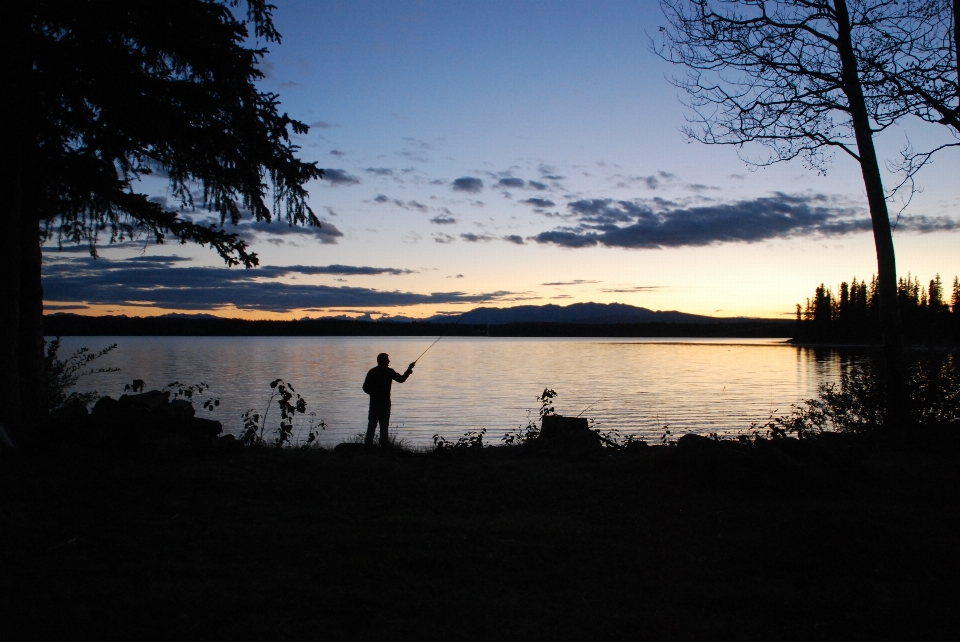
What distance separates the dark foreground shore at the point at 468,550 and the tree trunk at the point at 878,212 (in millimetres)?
3968

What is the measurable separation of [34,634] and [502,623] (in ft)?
9.09

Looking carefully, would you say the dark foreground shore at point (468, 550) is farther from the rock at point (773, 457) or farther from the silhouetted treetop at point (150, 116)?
the silhouetted treetop at point (150, 116)

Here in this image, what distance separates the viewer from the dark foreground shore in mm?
4219

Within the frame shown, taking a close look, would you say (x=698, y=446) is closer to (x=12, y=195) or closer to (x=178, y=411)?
(x=178, y=411)

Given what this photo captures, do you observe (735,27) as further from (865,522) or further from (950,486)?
(865,522)

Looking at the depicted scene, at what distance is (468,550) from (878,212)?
1065 centimetres

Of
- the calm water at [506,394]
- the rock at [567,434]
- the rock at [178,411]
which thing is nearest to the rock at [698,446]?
the rock at [567,434]

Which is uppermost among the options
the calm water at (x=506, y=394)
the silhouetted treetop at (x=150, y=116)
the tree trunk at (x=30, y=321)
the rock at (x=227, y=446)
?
the silhouetted treetop at (x=150, y=116)

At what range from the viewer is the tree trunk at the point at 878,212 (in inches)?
462

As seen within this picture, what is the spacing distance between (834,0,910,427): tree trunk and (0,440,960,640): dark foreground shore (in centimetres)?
397

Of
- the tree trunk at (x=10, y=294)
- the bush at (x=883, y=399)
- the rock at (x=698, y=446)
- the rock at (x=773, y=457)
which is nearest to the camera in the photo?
the rock at (x=773, y=457)

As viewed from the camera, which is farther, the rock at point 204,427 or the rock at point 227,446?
the rock at point 204,427

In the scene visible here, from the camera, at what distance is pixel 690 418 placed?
73.2 feet

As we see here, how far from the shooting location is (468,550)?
18.0 feet
